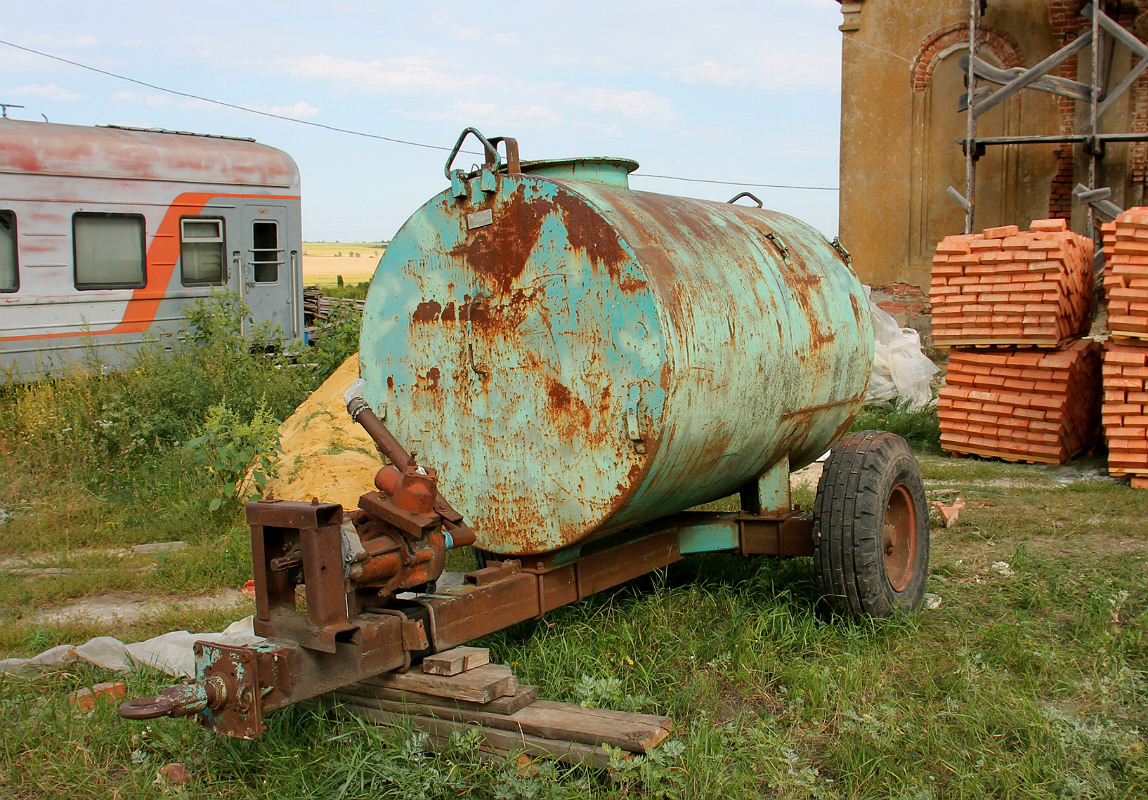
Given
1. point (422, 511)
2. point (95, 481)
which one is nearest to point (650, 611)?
point (422, 511)

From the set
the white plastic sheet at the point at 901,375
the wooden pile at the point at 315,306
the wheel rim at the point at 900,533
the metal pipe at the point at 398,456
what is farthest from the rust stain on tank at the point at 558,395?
the wooden pile at the point at 315,306

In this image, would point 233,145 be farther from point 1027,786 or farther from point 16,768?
point 1027,786

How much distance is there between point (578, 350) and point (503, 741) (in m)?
1.50

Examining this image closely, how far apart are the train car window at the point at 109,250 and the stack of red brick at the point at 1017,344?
27.8 feet

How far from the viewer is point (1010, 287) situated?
897 centimetres

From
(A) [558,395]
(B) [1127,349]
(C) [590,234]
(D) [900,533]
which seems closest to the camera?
(C) [590,234]

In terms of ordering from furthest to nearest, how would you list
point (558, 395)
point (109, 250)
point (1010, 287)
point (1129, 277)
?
point (109, 250), point (1010, 287), point (1129, 277), point (558, 395)

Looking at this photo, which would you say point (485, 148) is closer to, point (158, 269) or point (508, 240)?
point (508, 240)

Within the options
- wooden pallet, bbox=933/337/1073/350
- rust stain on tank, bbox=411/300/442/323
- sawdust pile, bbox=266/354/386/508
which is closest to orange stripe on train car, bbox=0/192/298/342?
sawdust pile, bbox=266/354/386/508

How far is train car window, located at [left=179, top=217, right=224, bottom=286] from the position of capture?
11320mm

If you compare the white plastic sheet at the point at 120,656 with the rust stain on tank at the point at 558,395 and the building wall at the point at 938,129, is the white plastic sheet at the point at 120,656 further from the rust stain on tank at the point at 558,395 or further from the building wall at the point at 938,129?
the building wall at the point at 938,129

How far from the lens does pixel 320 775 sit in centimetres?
329

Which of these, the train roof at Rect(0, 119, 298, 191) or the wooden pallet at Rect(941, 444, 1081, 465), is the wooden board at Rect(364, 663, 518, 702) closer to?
the wooden pallet at Rect(941, 444, 1081, 465)

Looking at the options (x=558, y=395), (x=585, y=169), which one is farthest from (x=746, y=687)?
(x=585, y=169)
